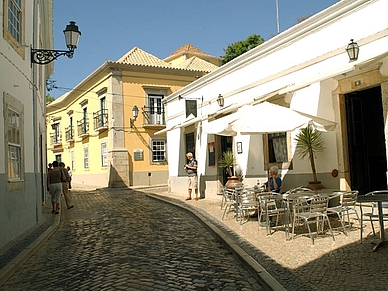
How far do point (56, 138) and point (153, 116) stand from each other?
50.9ft

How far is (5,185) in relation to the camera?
696 centimetres

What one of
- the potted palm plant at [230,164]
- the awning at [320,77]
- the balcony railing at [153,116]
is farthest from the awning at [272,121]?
→ the balcony railing at [153,116]

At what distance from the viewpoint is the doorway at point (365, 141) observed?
8.32 metres

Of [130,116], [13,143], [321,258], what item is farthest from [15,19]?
[130,116]

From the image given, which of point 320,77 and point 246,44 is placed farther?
point 246,44

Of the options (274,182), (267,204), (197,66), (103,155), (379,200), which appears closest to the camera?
(379,200)

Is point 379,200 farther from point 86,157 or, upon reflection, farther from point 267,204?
point 86,157

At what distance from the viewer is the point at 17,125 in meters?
8.16

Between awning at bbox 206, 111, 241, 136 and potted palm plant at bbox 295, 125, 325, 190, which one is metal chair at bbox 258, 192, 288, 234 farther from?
awning at bbox 206, 111, 241, 136

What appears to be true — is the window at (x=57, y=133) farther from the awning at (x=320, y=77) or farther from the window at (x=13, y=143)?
the awning at (x=320, y=77)

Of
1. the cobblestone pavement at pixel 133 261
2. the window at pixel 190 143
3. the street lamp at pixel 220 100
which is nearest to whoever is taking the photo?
the cobblestone pavement at pixel 133 261

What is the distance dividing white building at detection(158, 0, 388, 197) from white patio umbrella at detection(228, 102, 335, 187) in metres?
0.14

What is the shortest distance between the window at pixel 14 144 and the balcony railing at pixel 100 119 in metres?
16.2

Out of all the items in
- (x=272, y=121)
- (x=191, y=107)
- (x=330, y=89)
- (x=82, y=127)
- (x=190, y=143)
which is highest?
(x=82, y=127)
